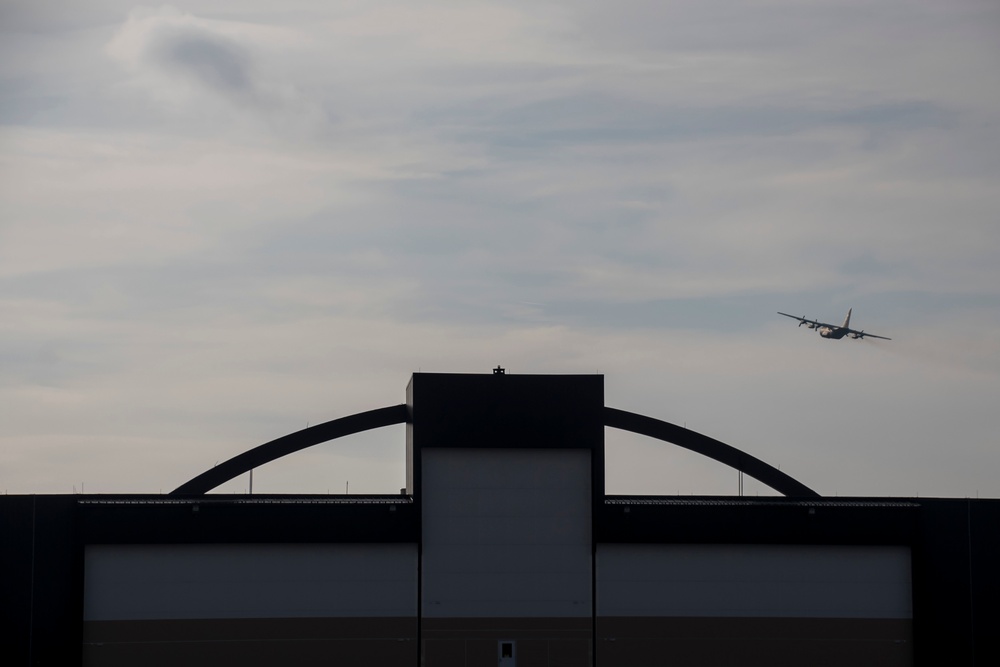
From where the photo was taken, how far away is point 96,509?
155ft

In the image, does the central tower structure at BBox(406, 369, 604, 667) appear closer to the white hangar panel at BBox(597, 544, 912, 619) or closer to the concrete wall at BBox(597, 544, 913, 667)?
the white hangar panel at BBox(597, 544, 912, 619)

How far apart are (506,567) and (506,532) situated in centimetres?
125

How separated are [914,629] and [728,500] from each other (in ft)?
26.4

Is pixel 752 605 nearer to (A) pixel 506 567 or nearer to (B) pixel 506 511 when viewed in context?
(A) pixel 506 567

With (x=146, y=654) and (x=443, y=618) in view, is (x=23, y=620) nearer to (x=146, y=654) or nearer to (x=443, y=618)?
(x=146, y=654)

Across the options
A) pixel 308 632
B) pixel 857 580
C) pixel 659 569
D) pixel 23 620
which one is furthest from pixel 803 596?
pixel 23 620

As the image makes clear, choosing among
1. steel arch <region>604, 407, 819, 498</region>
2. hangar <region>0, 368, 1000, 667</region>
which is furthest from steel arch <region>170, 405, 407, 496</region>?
steel arch <region>604, 407, 819, 498</region>

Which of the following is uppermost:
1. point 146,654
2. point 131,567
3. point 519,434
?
point 519,434

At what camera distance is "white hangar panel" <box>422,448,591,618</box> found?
158 feet

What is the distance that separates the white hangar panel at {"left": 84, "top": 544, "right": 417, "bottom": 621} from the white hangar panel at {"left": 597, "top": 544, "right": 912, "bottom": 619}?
765cm

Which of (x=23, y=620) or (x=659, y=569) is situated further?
(x=659, y=569)

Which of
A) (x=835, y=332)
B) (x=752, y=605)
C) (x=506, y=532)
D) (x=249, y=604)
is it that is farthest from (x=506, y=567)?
(x=835, y=332)

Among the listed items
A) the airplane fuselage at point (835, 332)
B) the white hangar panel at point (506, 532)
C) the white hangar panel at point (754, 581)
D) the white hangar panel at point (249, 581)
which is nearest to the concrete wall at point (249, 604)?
the white hangar panel at point (249, 581)

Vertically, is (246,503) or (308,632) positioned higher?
(246,503)
